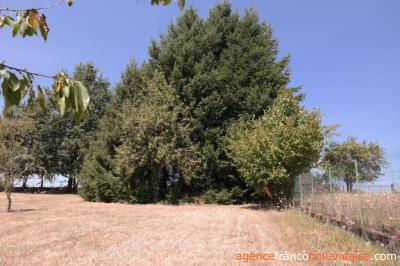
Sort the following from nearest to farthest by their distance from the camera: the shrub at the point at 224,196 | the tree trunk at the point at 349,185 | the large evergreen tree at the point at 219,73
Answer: the tree trunk at the point at 349,185
the shrub at the point at 224,196
the large evergreen tree at the point at 219,73

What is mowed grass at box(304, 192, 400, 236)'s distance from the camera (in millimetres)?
8656

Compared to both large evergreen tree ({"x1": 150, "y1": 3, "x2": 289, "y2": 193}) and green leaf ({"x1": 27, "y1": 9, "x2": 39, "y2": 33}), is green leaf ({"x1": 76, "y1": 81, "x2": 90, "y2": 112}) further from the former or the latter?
large evergreen tree ({"x1": 150, "y1": 3, "x2": 289, "y2": 193})

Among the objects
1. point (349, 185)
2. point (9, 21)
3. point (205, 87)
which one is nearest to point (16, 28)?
Answer: point (9, 21)

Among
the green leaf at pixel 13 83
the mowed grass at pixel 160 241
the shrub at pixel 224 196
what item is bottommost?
the mowed grass at pixel 160 241

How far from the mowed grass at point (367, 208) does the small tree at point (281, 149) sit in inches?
179

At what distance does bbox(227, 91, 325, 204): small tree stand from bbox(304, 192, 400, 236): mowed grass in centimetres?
453

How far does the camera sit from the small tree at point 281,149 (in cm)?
1855

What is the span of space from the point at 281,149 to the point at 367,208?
335 inches

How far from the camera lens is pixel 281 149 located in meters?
18.7

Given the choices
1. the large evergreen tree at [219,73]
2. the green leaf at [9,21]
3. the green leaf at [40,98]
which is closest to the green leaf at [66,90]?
the green leaf at [40,98]

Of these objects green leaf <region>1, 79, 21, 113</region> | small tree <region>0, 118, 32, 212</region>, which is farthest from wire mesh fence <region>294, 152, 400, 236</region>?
small tree <region>0, 118, 32, 212</region>

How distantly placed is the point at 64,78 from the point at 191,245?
811 centimetres

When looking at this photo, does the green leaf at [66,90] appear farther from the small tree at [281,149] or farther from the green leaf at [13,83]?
the small tree at [281,149]

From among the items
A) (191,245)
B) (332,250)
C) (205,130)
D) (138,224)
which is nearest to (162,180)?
(205,130)
